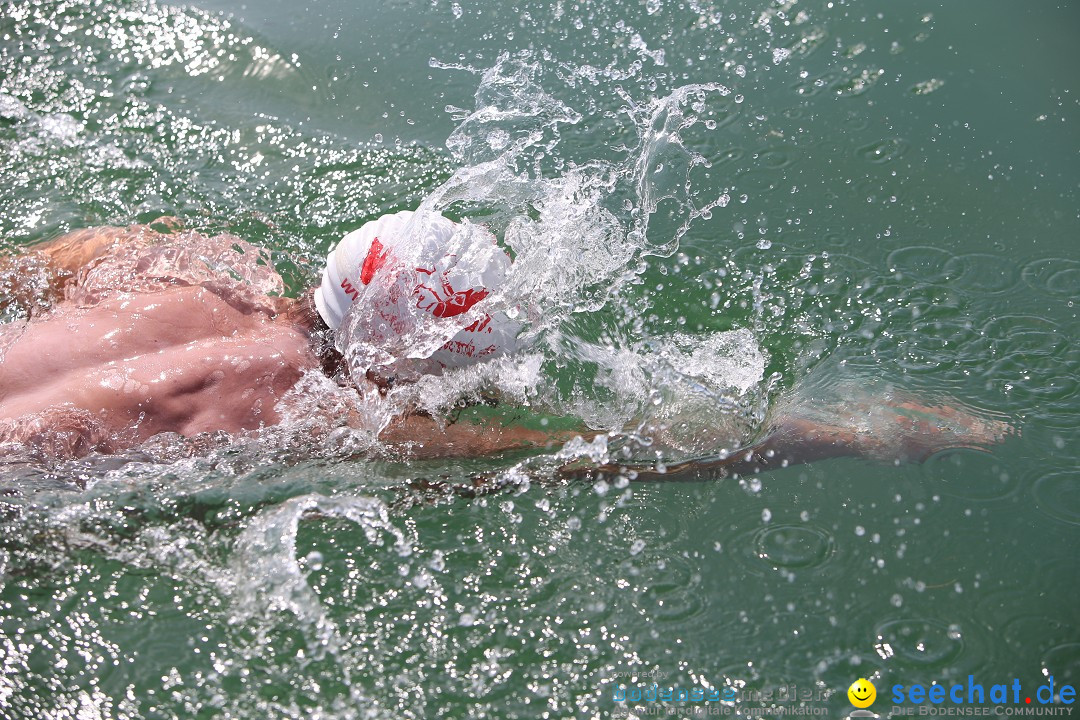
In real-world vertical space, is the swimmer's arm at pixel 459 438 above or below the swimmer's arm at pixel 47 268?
below

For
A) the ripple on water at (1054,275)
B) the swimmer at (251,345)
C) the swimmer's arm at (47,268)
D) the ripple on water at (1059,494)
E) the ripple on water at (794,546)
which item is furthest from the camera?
the ripple on water at (1054,275)

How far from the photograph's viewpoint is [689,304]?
416 cm

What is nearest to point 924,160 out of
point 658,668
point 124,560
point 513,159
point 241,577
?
→ point 513,159

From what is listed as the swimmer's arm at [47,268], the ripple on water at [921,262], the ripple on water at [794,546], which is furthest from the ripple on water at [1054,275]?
the swimmer's arm at [47,268]

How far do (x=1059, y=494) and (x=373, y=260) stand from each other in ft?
9.18

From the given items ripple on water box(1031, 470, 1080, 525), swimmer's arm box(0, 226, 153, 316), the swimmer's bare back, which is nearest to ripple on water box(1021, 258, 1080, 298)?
ripple on water box(1031, 470, 1080, 525)

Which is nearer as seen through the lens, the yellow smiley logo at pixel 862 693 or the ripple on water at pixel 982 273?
the yellow smiley logo at pixel 862 693

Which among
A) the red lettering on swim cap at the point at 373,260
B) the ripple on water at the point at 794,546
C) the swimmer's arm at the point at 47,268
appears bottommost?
the ripple on water at the point at 794,546

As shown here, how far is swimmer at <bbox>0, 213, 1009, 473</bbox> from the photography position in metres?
2.98

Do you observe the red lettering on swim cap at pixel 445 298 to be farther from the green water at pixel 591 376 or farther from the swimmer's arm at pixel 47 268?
the swimmer's arm at pixel 47 268

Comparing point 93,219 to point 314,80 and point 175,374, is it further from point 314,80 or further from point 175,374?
point 175,374

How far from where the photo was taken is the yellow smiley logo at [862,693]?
9.37 ft

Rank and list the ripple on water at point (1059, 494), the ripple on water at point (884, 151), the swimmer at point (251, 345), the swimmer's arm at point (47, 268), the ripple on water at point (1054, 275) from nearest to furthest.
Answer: the swimmer at point (251, 345)
the ripple on water at point (1059, 494)
the swimmer's arm at point (47, 268)
the ripple on water at point (1054, 275)
the ripple on water at point (884, 151)

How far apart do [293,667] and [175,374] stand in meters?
1.07
